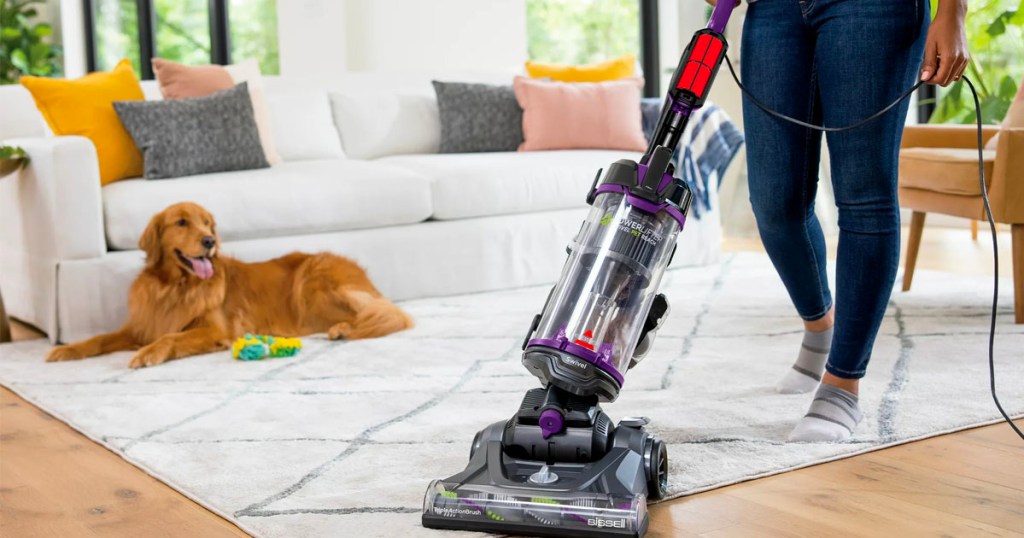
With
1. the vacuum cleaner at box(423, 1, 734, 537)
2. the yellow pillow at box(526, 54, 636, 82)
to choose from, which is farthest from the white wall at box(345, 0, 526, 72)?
the vacuum cleaner at box(423, 1, 734, 537)

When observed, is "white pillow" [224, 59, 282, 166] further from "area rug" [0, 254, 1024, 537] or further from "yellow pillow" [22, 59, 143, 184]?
"area rug" [0, 254, 1024, 537]

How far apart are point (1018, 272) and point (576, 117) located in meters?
1.88

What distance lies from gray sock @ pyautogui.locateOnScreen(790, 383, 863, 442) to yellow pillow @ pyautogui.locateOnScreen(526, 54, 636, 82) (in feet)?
9.49

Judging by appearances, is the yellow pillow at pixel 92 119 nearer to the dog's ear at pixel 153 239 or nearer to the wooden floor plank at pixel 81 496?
the dog's ear at pixel 153 239

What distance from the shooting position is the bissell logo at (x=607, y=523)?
55.3 inches

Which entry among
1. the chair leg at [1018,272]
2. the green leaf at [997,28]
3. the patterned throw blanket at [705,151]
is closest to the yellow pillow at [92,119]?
the patterned throw blanket at [705,151]

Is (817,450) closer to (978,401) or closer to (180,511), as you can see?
(978,401)

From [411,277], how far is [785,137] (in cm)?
201

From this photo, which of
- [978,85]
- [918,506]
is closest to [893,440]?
[918,506]

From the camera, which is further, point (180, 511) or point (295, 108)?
point (295, 108)

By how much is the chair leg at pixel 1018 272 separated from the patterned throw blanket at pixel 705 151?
1.38 meters

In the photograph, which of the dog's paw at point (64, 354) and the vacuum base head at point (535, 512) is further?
the dog's paw at point (64, 354)

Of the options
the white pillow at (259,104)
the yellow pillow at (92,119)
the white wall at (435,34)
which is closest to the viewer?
the yellow pillow at (92,119)

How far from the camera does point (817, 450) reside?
185 centimetres
